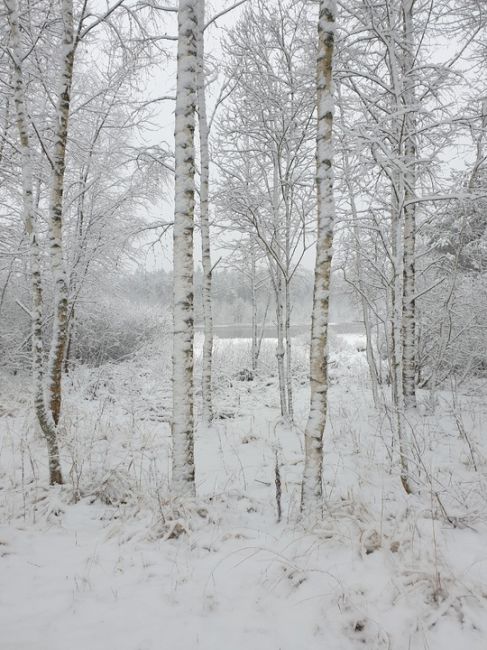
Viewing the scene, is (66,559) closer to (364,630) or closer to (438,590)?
(364,630)

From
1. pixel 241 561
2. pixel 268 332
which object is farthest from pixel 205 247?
pixel 268 332

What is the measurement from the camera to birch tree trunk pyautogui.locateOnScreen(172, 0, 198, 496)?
11.4 feet

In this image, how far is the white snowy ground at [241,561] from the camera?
1.97 meters

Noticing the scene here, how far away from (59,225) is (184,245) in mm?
2492

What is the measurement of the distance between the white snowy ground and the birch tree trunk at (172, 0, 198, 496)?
49 cm

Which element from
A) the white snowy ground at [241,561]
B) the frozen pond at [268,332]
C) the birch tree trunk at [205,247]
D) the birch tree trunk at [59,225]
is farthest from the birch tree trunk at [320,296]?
the frozen pond at [268,332]

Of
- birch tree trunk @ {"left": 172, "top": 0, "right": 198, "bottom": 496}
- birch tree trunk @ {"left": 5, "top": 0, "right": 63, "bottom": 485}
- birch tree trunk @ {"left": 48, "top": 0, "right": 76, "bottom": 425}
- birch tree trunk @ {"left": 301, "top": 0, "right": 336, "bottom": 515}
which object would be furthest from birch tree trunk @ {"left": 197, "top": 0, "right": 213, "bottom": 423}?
birch tree trunk @ {"left": 301, "top": 0, "right": 336, "bottom": 515}

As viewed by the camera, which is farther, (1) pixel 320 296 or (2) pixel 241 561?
(1) pixel 320 296

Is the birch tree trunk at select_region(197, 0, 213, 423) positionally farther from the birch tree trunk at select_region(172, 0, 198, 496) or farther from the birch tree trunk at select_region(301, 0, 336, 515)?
the birch tree trunk at select_region(301, 0, 336, 515)

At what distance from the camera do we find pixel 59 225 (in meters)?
4.91

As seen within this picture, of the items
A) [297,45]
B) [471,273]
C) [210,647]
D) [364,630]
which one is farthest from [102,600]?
[471,273]

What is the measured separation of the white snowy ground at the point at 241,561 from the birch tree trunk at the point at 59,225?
0.94 metres

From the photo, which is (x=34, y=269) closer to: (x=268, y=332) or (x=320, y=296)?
(x=320, y=296)

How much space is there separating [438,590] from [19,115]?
6.61 metres
